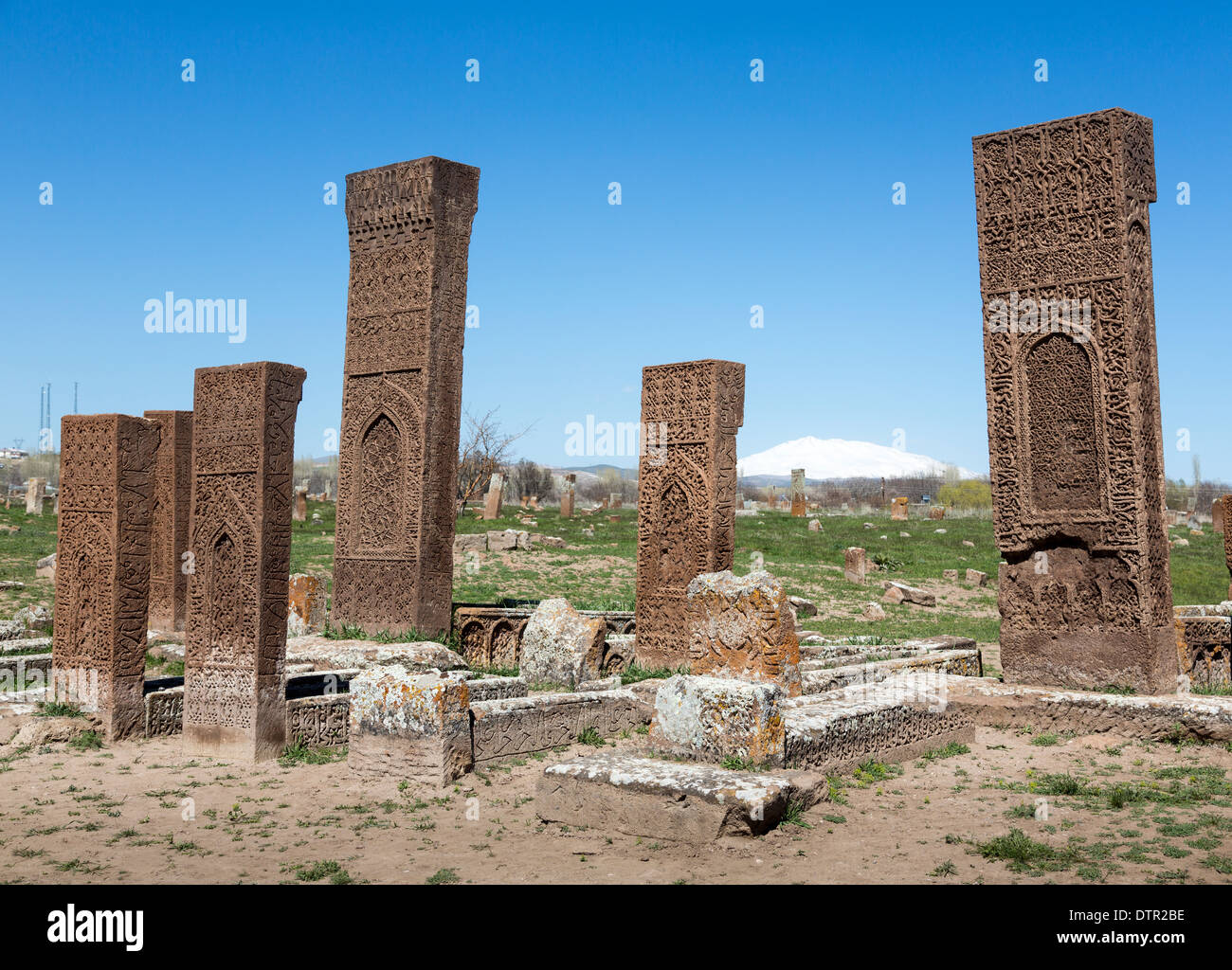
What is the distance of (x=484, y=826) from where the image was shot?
595 cm

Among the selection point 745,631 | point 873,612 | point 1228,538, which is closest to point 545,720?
point 745,631

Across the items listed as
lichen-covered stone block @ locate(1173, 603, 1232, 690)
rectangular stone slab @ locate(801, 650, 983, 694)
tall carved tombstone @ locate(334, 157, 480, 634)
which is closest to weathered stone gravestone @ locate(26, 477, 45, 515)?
tall carved tombstone @ locate(334, 157, 480, 634)

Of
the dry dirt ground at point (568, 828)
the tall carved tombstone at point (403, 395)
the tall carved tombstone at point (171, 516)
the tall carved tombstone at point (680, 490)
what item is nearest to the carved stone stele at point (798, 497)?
the tall carved tombstone at point (680, 490)

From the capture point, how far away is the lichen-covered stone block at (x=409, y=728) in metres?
6.83

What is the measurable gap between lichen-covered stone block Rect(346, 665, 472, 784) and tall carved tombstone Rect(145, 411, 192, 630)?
4773 millimetres

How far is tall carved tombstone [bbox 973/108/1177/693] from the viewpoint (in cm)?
841

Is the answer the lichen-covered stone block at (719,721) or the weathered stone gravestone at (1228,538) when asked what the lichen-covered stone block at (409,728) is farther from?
the weathered stone gravestone at (1228,538)

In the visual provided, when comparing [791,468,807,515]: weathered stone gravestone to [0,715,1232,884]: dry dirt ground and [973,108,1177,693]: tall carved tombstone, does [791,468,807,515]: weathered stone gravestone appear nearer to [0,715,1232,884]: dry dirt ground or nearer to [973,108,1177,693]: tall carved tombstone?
[973,108,1177,693]: tall carved tombstone

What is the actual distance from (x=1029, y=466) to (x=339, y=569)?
732cm

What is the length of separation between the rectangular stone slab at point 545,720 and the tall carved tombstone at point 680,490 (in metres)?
2.23
